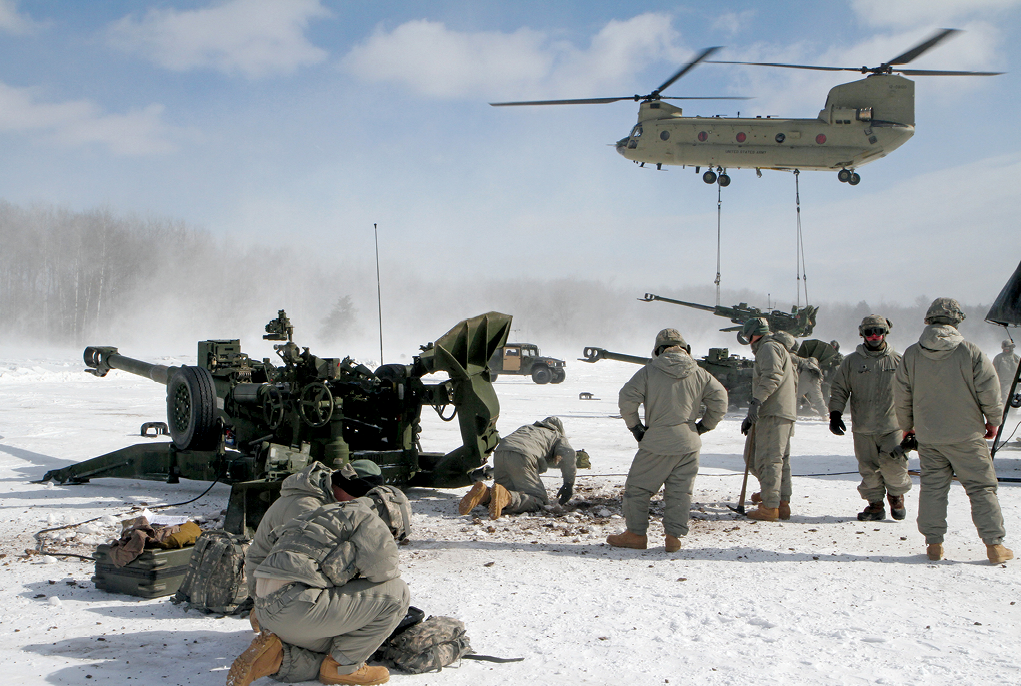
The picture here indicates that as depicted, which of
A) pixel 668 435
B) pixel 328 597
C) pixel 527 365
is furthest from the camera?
pixel 527 365

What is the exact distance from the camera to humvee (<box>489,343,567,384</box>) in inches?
1139

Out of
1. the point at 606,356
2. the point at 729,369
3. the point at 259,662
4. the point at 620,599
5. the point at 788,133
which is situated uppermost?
the point at 788,133

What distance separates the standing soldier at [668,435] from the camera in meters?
5.93

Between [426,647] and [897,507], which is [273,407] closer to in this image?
[426,647]

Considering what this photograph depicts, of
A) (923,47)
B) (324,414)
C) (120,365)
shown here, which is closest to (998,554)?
(324,414)

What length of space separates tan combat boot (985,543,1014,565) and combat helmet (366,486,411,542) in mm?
4335

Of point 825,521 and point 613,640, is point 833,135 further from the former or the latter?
point 613,640

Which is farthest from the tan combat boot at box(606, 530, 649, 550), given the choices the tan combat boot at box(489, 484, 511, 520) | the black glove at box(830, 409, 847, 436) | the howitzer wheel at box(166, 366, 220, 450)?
the howitzer wheel at box(166, 366, 220, 450)

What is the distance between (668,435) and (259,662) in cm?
360

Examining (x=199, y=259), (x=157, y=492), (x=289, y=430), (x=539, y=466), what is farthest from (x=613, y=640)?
(x=199, y=259)

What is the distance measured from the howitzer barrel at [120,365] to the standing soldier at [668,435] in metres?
5.87

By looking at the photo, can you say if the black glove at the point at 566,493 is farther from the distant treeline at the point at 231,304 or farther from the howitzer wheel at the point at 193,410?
the distant treeline at the point at 231,304

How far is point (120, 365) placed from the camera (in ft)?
33.0

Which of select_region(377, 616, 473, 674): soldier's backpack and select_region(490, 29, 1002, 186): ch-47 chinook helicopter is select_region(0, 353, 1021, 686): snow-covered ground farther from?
select_region(490, 29, 1002, 186): ch-47 chinook helicopter
